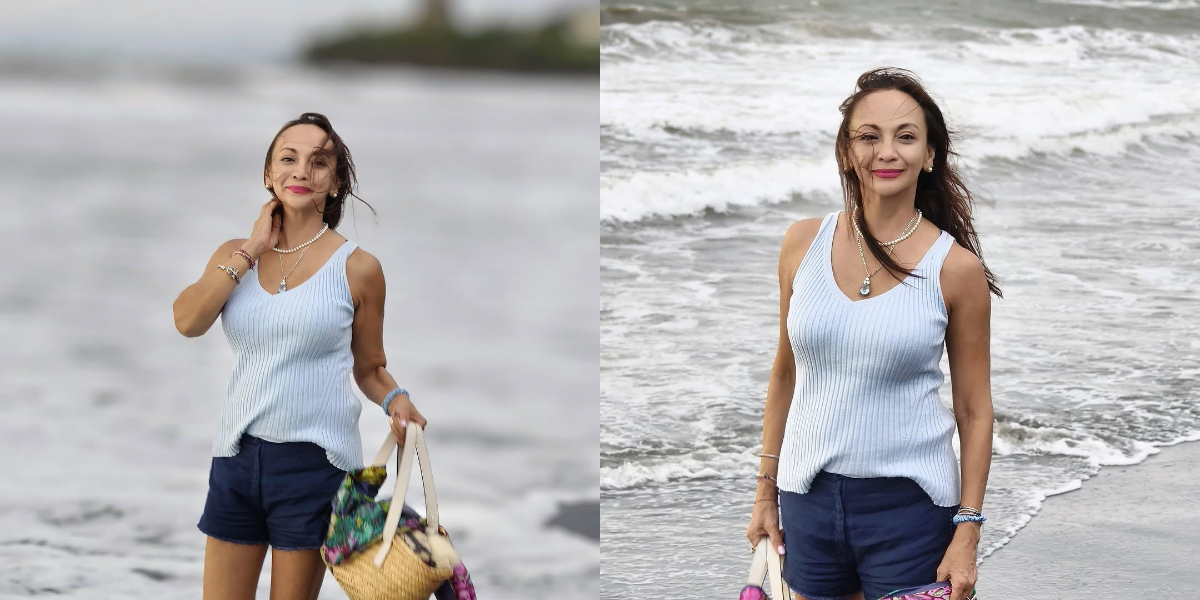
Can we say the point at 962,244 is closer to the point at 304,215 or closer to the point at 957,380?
the point at 957,380

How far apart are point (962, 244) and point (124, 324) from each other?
23.0ft

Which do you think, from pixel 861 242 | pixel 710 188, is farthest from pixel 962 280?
pixel 710 188

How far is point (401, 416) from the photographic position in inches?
87.4

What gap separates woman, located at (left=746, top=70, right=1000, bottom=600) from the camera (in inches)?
74.1

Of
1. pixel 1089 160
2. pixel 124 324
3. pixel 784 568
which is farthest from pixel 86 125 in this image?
pixel 784 568

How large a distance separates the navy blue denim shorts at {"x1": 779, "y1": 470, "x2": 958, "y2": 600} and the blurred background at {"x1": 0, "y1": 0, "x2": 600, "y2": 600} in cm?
103

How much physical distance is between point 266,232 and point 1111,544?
117 inches

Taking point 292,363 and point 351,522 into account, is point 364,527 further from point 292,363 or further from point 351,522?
point 292,363

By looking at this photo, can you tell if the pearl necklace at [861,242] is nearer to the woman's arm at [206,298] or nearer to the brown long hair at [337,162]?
the brown long hair at [337,162]

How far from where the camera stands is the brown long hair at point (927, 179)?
193cm

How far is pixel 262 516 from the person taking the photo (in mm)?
2244

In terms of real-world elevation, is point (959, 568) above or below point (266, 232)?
below

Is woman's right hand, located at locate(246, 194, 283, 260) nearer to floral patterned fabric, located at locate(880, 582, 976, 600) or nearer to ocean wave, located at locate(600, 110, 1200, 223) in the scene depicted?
floral patterned fabric, located at locate(880, 582, 976, 600)

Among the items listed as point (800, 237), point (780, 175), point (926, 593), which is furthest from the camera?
point (780, 175)
